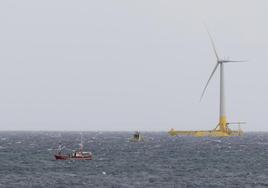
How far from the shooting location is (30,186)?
101m

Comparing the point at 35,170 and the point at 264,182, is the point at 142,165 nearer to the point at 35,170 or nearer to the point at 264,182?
the point at 35,170

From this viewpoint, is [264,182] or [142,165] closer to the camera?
[264,182]

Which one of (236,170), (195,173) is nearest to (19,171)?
(195,173)

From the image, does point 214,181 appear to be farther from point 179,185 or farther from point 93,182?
point 93,182

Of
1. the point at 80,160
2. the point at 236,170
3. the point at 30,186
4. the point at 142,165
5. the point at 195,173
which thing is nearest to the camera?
the point at 30,186

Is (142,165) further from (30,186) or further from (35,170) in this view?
(30,186)

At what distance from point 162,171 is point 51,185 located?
31.2 metres

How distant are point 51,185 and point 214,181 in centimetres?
2783

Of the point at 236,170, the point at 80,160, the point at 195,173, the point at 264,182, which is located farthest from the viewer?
the point at 80,160

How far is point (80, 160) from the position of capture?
15662cm

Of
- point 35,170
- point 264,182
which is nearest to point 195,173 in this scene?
point 264,182

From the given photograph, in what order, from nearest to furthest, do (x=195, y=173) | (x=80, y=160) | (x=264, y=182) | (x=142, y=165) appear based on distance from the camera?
(x=264, y=182) → (x=195, y=173) → (x=142, y=165) → (x=80, y=160)

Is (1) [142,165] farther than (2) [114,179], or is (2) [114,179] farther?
(1) [142,165]

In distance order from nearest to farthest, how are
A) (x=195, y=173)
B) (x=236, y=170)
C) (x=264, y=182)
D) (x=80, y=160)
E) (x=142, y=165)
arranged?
(x=264, y=182), (x=195, y=173), (x=236, y=170), (x=142, y=165), (x=80, y=160)
